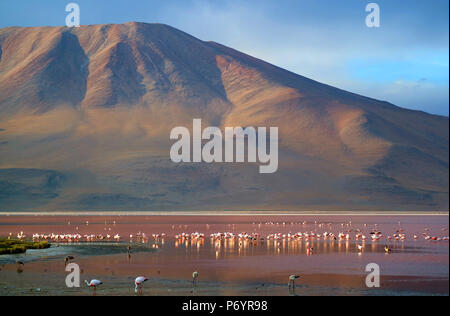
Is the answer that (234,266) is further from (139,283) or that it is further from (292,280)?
(139,283)

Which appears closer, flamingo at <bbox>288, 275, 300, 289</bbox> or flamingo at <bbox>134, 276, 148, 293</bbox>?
flamingo at <bbox>134, 276, 148, 293</bbox>

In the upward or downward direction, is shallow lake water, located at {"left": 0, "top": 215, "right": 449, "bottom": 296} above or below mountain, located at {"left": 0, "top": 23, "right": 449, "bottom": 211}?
below

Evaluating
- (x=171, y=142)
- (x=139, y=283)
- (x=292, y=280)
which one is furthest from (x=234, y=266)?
(x=171, y=142)

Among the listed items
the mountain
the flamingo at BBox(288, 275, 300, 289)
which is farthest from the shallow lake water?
the mountain

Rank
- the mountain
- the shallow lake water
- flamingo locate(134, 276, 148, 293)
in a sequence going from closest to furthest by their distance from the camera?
1. flamingo locate(134, 276, 148, 293)
2. the shallow lake water
3. the mountain

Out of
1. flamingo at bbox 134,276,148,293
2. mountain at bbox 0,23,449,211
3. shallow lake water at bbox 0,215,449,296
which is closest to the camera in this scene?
flamingo at bbox 134,276,148,293

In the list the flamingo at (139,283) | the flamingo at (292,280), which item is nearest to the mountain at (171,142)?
the flamingo at (139,283)

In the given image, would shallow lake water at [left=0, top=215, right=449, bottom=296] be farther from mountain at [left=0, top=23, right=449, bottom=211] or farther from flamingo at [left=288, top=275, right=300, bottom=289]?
mountain at [left=0, top=23, right=449, bottom=211]
